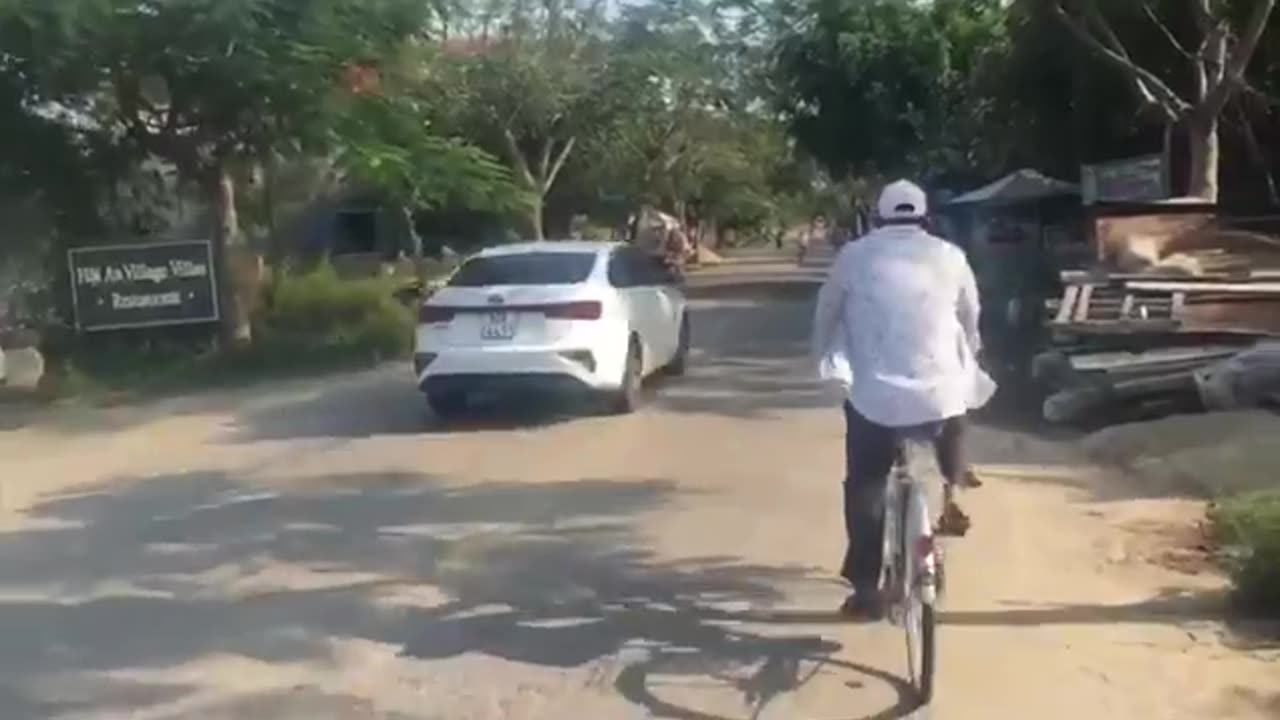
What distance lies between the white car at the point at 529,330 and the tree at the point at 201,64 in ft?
16.7

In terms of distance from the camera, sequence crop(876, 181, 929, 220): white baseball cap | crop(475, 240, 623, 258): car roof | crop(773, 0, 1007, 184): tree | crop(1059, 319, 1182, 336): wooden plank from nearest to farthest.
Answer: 1. crop(876, 181, 929, 220): white baseball cap
2. crop(1059, 319, 1182, 336): wooden plank
3. crop(475, 240, 623, 258): car roof
4. crop(773, 0, 1007, 184): tree

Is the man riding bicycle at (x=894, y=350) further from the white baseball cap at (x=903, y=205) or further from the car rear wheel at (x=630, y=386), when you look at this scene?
the car rear wheel at (x=630, y=386)

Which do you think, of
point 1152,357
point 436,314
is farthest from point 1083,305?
point 436,314

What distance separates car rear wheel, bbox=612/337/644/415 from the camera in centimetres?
1609

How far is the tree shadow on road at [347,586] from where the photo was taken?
7641 mm

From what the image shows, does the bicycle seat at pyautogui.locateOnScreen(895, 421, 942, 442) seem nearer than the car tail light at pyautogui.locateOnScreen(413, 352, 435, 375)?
Yes

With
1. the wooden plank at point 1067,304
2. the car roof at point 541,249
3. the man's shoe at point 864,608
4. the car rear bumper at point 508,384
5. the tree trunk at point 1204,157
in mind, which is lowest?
the man's shoe at point 864,608

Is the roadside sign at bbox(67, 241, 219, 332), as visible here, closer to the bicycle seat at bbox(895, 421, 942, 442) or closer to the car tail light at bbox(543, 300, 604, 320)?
the car tail light at bbox(543, 300, 604, 320)

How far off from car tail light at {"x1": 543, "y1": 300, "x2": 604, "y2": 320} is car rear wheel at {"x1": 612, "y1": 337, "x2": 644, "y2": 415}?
2.38 ft

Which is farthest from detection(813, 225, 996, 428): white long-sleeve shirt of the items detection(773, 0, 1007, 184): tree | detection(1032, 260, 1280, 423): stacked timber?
detection(773, 0, 1007, 184): tree

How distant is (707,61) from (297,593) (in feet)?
136

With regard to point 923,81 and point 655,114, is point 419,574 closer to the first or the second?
point 923,81

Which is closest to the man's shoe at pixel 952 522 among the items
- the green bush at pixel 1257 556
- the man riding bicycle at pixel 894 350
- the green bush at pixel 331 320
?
the man riding bicycle at pixel 894 350

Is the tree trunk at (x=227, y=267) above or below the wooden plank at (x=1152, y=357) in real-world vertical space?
above
